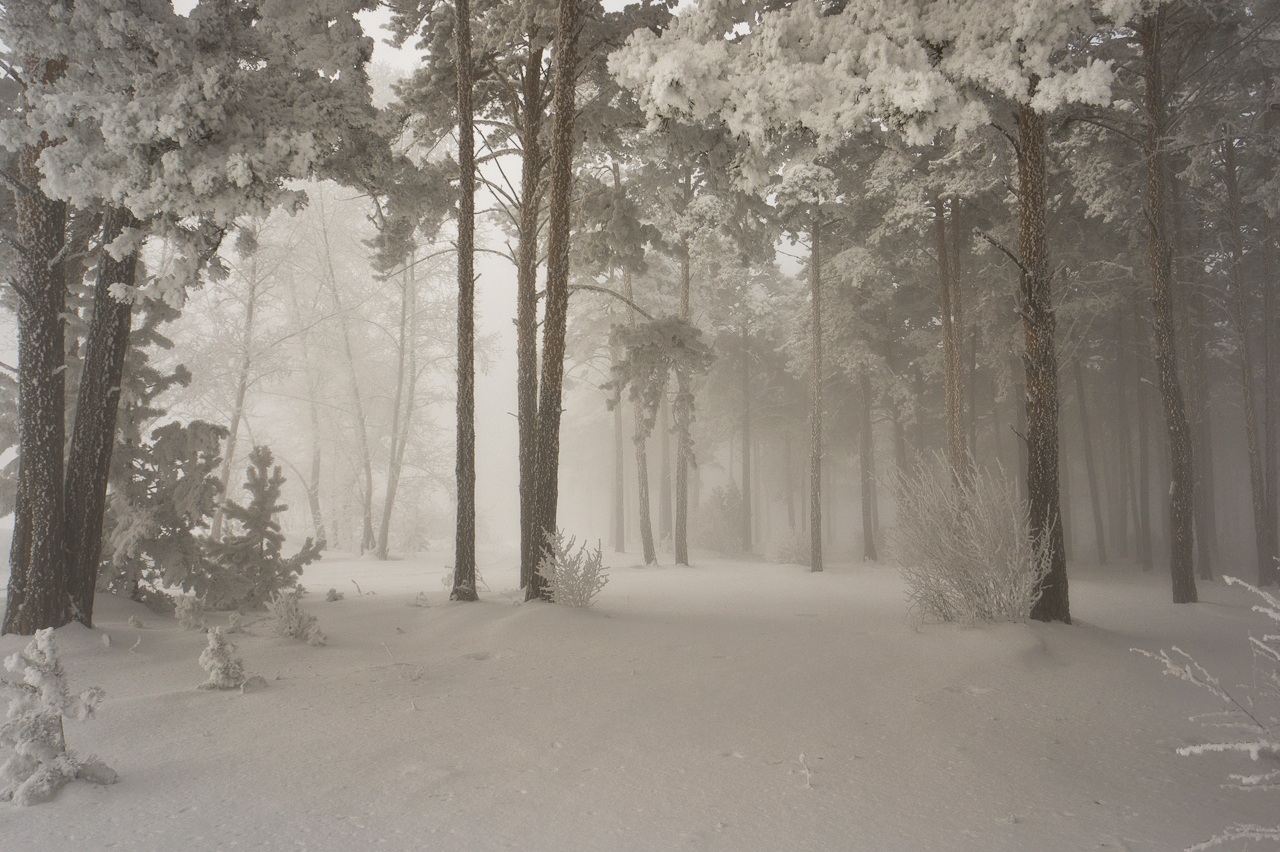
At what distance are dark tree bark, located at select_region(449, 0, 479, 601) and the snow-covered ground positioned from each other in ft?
4.58

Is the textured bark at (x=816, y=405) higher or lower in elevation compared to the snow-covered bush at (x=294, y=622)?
higher

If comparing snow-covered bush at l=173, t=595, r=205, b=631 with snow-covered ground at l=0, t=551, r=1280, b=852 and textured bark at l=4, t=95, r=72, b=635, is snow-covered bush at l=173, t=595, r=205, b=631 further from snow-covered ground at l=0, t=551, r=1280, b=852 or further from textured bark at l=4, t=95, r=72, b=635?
textured bark at l=4, t=95, r=72, b=635

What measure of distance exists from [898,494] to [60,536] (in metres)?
7.92

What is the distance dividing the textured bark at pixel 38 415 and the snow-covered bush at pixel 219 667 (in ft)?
8.54

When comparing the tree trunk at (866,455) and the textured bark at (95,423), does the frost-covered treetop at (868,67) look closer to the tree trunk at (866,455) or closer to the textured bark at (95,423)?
the textured bark at (95,423)

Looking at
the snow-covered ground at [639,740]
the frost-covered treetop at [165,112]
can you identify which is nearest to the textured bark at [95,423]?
the snow-covered ground at [639,740]

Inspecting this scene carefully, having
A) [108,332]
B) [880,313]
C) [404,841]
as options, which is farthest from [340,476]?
[404,841]

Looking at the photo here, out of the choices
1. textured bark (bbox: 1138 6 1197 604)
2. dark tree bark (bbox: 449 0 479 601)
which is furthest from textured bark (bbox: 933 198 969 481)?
dark tree bark (bbox: 449 0 479 601)

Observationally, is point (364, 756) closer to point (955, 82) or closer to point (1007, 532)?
point (1007, 532)

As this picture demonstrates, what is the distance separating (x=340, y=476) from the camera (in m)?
29.7

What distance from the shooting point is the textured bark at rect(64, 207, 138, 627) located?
261 inches

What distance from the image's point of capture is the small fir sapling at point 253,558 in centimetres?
862

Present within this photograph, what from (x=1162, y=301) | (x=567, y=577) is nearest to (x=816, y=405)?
(x=1162, y=301)

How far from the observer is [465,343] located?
9125 millimetres
